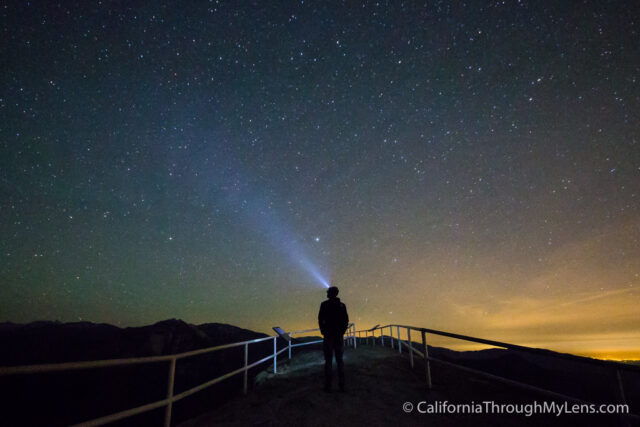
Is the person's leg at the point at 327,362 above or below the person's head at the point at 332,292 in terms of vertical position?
below

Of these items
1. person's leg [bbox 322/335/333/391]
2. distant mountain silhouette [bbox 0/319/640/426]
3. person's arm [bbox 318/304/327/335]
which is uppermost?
person's arm [bbox 318/304/327/335]

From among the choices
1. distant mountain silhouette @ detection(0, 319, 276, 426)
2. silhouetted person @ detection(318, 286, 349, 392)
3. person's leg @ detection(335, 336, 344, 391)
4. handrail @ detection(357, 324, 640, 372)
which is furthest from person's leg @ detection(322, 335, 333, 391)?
distant mountain silhouette @ detection(0, 319, 276, 426)

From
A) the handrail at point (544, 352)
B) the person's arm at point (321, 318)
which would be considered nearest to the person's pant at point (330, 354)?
the person's arm at point (321, 318)

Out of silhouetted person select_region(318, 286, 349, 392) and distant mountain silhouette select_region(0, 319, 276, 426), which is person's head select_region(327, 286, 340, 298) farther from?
distant mountain silhouette select_region(0, 319, 276, 426)

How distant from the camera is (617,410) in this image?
218 centimetres

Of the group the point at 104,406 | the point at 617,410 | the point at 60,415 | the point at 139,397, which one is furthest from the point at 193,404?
the point at 617,410

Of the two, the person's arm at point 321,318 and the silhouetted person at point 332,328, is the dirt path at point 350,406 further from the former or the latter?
the person's arm at point 321,318

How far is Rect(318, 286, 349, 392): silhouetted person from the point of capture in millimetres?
4867

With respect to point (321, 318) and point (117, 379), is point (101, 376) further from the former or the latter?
point (321, 318)

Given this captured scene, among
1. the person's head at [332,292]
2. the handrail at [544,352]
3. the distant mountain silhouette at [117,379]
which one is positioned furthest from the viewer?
the distant mountain silhouette at [117,379]

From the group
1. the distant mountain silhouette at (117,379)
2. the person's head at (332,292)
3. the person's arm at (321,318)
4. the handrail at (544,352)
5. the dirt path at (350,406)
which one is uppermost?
the person's head at (332,292)

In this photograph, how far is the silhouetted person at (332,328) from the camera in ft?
16.0

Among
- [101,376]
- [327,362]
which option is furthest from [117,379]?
[327,362]

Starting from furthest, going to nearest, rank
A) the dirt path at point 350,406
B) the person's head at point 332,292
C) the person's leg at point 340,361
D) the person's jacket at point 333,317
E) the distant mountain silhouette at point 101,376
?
the distant mountain silhouette at point 101,376, the person's head at point 332,292, the person's jacket at point 333,317, the person's leg at point 340,361, the dirt path at point 350,406
